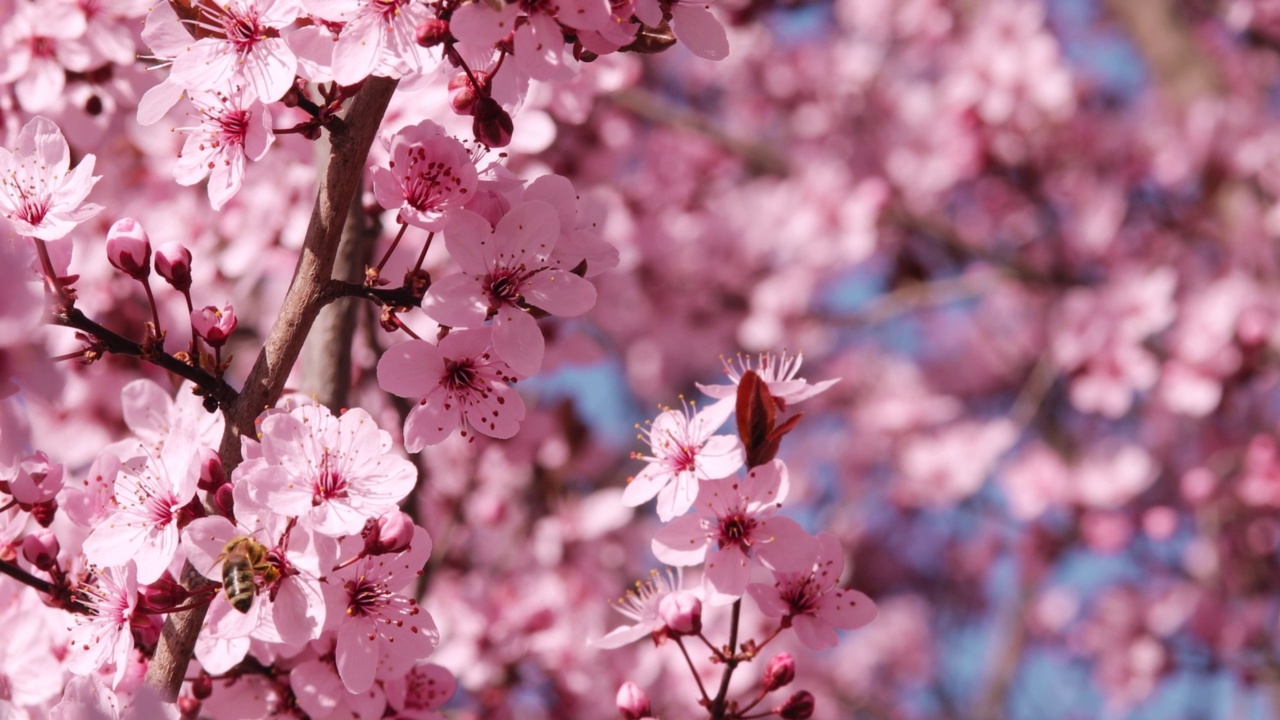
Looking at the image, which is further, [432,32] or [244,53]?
[244,53]

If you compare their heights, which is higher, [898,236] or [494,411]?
[898,236]

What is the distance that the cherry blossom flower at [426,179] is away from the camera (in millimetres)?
1388

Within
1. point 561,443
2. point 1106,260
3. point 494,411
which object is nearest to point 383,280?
point 494,411

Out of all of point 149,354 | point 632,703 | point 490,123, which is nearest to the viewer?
point 149,354

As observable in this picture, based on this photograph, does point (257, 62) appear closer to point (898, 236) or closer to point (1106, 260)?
point (898, 236)

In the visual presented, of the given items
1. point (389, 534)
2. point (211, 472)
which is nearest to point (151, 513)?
point (211, 472)

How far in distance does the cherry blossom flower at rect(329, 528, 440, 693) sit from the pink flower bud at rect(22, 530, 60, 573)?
427mm

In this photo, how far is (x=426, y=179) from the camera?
140 cm

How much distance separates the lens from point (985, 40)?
5.38m

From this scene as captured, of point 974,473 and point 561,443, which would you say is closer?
point 561,443

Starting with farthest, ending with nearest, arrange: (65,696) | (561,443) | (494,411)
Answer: (561,443)
(494,411)
(65,696)

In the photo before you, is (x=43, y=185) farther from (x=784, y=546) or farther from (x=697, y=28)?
(x=784, y=546)

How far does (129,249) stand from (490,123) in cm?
53

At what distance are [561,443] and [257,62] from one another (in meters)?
2.37
